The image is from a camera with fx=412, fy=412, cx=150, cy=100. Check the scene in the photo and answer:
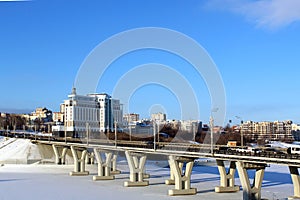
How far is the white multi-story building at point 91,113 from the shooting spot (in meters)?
104

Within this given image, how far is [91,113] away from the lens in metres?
114

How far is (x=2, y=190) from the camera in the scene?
2795cm

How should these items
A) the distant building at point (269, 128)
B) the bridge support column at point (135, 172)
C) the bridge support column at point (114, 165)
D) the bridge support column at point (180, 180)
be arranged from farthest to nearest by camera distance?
1. the distant building at point (269, 128)
2. the bridge support column at point (114, 165)
3. the bridge support column at point (135, 172)
4. the bridge support column at point (180, 180)

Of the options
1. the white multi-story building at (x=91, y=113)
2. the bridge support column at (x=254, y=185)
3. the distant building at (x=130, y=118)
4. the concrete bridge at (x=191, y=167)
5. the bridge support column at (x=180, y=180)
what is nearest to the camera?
the concrete bridge at (x=191, y=167)

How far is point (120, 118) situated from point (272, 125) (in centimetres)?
6426

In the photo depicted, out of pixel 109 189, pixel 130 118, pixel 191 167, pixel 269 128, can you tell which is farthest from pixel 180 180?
pixel 269 128

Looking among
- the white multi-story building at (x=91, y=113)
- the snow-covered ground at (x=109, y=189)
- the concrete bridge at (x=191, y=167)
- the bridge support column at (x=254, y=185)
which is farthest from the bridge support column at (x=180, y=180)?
the white multi-story building at (x=91, y=113)

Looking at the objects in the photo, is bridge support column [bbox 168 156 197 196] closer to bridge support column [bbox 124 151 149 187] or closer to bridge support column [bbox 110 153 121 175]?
bridge support column [bbox 124 151 149 187]

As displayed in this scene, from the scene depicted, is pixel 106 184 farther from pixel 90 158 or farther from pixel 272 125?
pixel 272 125

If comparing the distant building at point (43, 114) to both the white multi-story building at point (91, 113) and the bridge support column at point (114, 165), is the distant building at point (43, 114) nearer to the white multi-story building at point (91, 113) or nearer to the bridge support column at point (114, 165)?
the white multi-story building at point (91, 113)

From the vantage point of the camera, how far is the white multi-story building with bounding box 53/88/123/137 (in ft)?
341

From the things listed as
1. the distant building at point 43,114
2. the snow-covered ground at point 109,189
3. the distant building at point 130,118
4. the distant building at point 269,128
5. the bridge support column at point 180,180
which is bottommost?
the snow-covered ground at point 109,189

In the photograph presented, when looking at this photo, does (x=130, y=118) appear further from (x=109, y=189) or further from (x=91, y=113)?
(x=109, y=189)

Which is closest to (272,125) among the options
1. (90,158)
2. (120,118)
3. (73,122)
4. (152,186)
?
(120,118)
